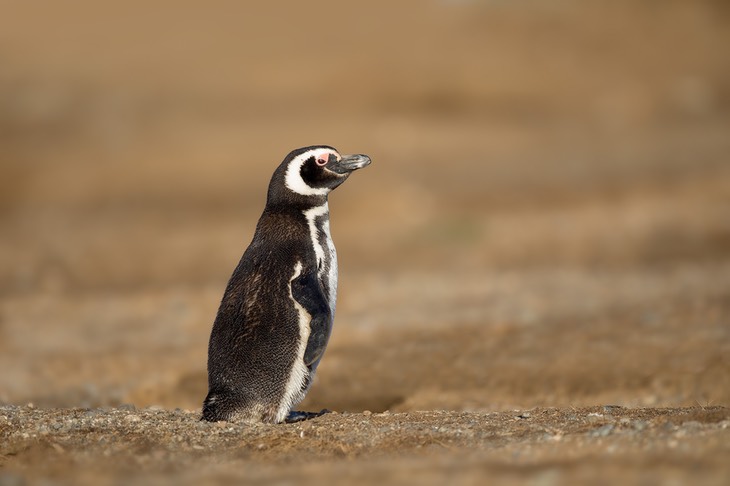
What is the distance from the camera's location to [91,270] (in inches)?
837

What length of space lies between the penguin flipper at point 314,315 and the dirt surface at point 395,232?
516mm

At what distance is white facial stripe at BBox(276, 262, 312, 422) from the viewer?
24.9ft

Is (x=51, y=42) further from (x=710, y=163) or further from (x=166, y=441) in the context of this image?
(x=166, y=441)

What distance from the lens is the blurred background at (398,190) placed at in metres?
12.5

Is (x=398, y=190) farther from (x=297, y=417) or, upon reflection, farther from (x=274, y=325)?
(x=274, y=325)

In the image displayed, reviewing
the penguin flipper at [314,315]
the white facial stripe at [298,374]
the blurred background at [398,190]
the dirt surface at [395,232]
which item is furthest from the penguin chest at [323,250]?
the blurred background at [398,190]

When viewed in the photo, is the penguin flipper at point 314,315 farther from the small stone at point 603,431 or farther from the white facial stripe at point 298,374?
the small stone at point 603,431

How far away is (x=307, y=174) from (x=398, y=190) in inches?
691

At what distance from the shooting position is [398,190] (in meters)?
25.9

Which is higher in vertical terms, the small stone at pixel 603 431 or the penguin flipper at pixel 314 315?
the penguin flipper at pixel 314 315

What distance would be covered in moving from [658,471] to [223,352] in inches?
144

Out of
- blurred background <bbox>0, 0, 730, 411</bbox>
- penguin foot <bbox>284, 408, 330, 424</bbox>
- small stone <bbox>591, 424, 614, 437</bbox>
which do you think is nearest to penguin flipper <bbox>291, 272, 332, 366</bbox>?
penguin foot <bbox>284, 408, 330, 424</bbox>

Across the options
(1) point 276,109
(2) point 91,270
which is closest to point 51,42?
(1) point 276,109

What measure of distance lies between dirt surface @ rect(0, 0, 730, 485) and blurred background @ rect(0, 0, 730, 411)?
0.09 meters
